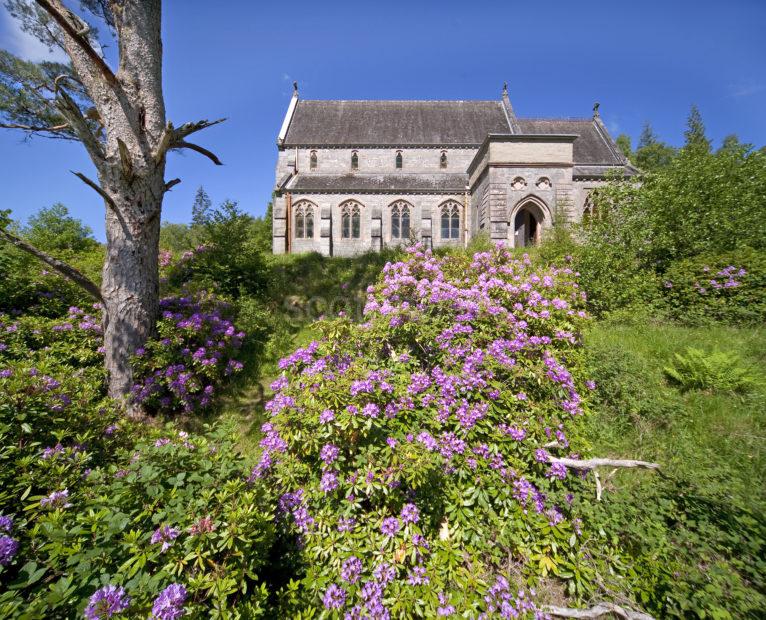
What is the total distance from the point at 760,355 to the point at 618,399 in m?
3.08

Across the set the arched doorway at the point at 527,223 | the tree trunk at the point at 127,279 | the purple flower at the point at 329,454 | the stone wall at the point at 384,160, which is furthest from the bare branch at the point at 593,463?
the stone wall at the point at 384,160

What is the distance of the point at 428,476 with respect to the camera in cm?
270

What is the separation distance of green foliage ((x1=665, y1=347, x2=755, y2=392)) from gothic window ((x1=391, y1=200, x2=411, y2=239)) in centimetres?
1861

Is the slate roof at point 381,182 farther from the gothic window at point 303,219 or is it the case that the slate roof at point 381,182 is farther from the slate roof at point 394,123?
the slate roof at point 394,123

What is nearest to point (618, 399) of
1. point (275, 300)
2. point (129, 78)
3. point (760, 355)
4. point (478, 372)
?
point (478, 372)

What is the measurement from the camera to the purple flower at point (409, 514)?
2.60 metres

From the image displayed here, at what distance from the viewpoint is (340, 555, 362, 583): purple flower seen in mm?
2379

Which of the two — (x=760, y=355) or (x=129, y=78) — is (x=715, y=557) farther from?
(x=129, y=78)

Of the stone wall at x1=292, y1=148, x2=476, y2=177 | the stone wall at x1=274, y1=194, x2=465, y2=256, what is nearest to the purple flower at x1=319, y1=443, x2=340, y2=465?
the stone wall at x1=274, y1=194, x2=465, y2=256

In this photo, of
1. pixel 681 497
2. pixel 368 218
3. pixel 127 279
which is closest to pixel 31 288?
pixel 127 279

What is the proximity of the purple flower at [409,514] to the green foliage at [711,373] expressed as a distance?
5.04 meters

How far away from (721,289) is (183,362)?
37.9ft

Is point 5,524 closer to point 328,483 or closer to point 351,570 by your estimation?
point 328,483

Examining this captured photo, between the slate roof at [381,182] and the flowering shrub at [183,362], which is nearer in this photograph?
the flowering shrub at [183,362]
